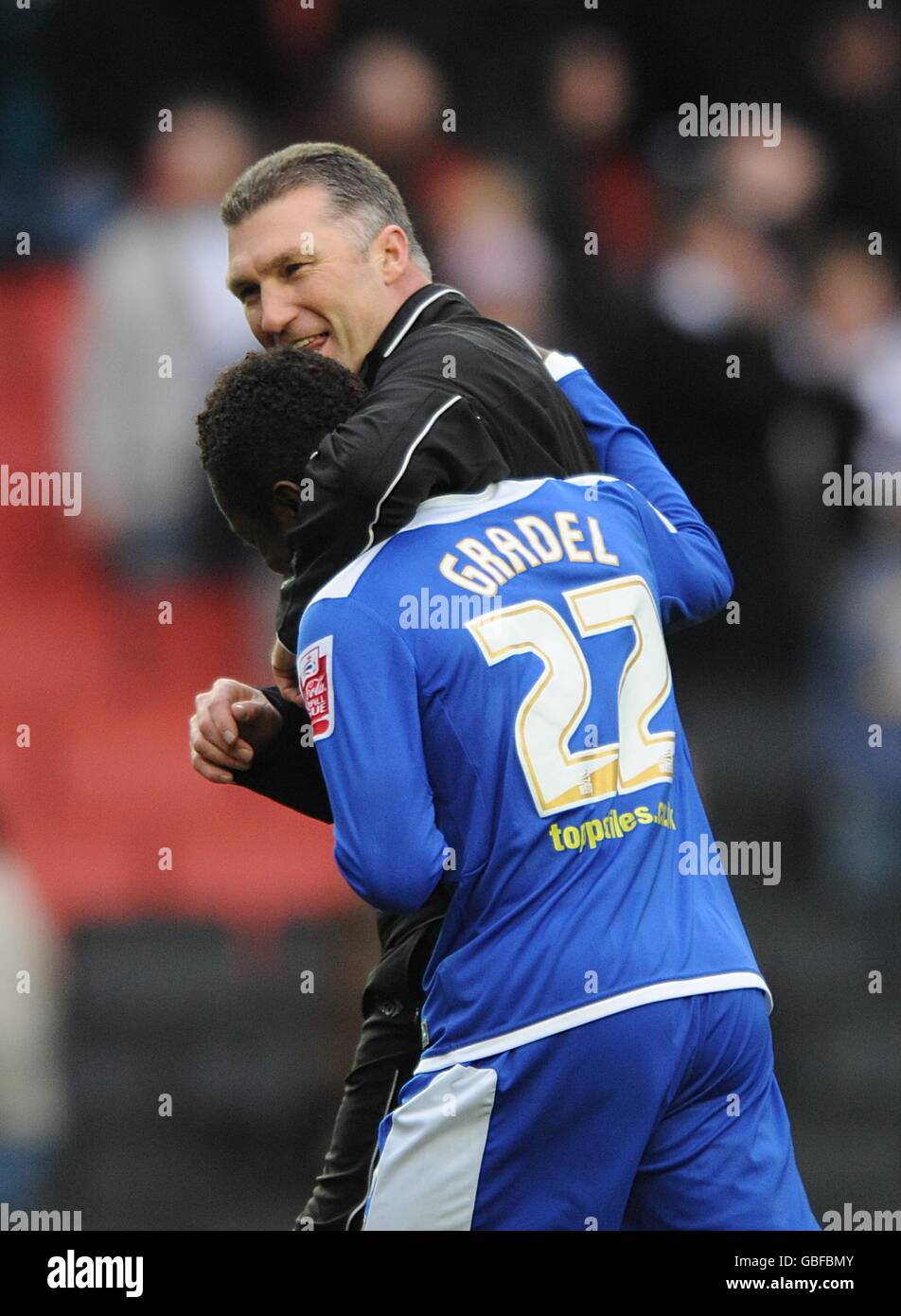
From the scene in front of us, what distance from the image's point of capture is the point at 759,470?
19.9ft

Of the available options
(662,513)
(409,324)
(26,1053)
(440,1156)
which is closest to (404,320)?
(409,324)

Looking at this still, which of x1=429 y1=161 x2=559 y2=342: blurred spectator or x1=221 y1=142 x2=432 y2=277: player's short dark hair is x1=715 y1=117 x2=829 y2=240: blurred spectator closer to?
x1=429 y1=161 x2=559 y2=342: blurred spectator

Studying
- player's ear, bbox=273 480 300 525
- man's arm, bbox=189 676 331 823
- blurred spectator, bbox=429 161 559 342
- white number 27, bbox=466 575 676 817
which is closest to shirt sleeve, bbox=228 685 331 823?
man's arm, bbox=189 676 331 823

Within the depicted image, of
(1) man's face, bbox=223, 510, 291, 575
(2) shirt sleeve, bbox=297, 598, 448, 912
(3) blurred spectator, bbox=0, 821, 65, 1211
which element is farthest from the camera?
(3) blurred spectator, bbox=0, 821, 65, 1211

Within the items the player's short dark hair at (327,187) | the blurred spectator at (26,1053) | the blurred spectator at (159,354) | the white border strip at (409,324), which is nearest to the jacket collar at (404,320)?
the white border strip at (409,324)

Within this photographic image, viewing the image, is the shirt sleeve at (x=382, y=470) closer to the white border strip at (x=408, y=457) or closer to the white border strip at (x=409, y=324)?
the white border strip at (x=408, y=457)

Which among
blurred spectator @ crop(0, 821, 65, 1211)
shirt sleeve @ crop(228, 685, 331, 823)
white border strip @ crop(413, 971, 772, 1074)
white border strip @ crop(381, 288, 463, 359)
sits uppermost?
white border strip @ crop(381, 288, 463, 359)

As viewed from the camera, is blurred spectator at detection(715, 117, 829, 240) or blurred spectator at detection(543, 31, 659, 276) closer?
blurred spectator at detection(543, 31, 659, 276)

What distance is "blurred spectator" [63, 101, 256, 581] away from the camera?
21.3 ft

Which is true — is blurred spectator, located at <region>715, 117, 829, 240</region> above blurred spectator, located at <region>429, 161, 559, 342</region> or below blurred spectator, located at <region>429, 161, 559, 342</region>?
above

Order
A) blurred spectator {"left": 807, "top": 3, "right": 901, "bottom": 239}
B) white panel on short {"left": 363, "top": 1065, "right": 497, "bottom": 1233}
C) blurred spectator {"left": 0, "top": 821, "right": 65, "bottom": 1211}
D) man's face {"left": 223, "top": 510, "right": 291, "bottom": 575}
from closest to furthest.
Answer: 1. white panel on short {"left": 363, "top": 1065, "right": 497, "bottom": 1233}
2. man's face {"left": 223, "top": 510, "right": 291, "bottom": 575}
3. blurred spectator {"left": 0, "top": 821, "right": 65, "bottom": 1211}
4. blurred spectator {"left": 807, "top": 3, "right": 901, "bottom": 239}

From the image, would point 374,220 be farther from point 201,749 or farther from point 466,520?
point 201,749

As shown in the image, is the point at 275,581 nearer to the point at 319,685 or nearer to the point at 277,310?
the point at 277,310
